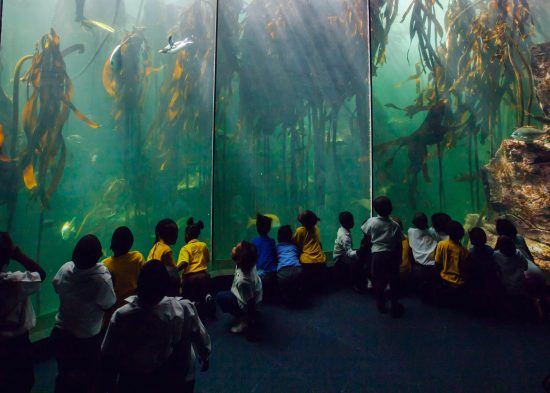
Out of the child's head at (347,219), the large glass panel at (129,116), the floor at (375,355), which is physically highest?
the large glass panel at (129,116)

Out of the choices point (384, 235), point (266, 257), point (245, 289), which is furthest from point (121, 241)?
point (384, 235)

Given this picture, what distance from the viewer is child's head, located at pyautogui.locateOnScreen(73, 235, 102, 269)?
6.26 feet

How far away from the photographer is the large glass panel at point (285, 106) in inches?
289

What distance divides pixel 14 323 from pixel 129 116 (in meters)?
6.15

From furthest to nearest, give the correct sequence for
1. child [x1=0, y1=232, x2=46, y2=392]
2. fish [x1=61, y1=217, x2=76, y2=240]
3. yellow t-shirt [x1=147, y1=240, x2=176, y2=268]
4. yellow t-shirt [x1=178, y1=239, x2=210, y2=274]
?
1. fish [x1=61, y1=217, x2=76, y2=240]
2. yellow t-shirt [x1=178, y1=239, x2=210, y2=274]
3. yellow t-shirt [x1=147, y1=240, x2=176, y2=268]
4. child [x1=0, y1=232, x2=46, y2=392]

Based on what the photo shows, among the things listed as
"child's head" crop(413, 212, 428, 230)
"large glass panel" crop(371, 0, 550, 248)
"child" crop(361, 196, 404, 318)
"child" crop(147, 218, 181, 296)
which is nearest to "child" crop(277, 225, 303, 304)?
"child" crop(361, 196, 404, 318)

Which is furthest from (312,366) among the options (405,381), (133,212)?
(133,212)

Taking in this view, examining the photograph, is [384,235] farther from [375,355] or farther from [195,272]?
[195,272]

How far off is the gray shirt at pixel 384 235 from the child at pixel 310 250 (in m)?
0.86

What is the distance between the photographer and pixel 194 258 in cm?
349

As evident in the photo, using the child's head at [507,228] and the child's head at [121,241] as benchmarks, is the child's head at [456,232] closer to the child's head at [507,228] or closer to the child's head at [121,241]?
the child's head at [507,228]

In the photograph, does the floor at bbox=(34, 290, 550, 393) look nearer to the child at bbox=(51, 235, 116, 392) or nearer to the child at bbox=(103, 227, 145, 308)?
the child at bbox=(51, 235, 116, 392)

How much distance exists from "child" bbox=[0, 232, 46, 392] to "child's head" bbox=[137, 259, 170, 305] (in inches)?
34.0

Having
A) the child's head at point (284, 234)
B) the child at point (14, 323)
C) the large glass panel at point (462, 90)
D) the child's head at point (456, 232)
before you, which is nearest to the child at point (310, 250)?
the child's head at point (284, 234)
